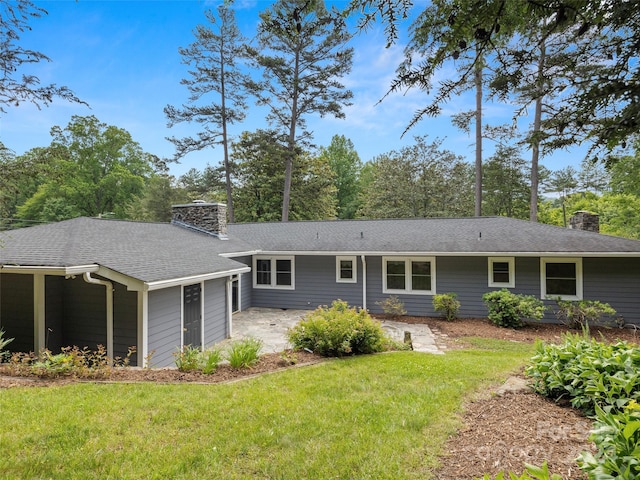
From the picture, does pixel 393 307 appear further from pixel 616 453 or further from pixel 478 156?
pixel 478 156

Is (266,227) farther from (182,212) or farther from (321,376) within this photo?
(321,376)

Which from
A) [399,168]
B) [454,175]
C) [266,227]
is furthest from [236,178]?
[454,175]

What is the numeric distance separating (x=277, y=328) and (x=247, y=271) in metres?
1.92

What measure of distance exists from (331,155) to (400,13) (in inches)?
1279

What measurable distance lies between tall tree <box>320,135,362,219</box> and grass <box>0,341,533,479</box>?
2862 centimetres

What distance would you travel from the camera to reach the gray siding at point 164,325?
6.35m

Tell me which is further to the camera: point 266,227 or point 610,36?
point 266,227

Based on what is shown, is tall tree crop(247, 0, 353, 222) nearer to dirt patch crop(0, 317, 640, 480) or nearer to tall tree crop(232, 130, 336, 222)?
tall tree crop(232, 130, 336, 222)

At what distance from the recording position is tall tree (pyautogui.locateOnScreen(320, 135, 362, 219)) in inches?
1302

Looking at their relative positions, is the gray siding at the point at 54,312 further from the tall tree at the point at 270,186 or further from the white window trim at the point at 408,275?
the tall tree at the point at 270,186

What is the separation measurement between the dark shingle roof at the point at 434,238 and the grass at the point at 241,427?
6.62 metres

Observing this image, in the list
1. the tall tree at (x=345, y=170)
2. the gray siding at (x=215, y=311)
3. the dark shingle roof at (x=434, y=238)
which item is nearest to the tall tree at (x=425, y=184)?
the tall tree at (x=345, y=170)

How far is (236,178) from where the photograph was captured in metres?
24.6

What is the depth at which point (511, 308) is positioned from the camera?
9469mm
